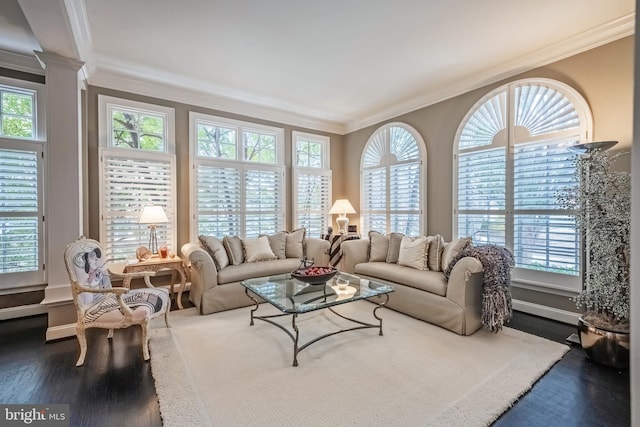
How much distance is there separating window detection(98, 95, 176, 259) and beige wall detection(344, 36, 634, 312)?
3.61 metres

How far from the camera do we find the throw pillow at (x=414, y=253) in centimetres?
364

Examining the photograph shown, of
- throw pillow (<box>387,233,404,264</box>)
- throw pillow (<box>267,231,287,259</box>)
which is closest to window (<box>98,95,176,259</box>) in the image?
throw pillow (<box>267,231,287,259</box>)

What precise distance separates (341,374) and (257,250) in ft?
7.44

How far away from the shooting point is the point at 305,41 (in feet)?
10.3

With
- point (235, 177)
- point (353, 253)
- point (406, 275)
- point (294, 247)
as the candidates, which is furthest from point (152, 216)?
point (406, 275)

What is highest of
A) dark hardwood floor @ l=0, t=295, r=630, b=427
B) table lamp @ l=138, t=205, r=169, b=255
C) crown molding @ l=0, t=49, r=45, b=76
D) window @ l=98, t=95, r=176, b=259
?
crown molding @ l=0, t=49, r=45, b=76

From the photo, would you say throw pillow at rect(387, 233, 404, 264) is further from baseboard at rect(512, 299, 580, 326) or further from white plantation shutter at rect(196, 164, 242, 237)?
white plantation shutter at rect(196, 164, 242, 237)

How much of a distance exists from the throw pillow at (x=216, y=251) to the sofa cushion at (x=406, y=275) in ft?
5.85

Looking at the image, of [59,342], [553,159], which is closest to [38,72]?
[59,342]

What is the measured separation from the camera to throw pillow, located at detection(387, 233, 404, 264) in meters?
4.09

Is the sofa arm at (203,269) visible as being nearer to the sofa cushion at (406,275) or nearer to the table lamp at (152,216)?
the table lamp at (152,216)

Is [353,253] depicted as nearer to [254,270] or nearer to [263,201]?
[254,270]

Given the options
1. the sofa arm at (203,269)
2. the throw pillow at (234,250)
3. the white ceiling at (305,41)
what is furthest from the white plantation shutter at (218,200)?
the white ceiling at (305,41)

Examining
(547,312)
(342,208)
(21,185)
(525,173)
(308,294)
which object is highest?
(525,173)
